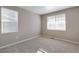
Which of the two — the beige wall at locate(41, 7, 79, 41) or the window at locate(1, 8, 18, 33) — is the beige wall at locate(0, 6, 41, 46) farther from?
the beige wall at locate(41, 7, 79, 41)

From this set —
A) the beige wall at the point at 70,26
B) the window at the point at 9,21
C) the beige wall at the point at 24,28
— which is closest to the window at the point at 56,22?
the beige wall at the point at 70,26

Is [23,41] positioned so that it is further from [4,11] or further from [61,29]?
[61,29]

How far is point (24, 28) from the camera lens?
10.5 ft

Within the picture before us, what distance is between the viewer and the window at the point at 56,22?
379cm

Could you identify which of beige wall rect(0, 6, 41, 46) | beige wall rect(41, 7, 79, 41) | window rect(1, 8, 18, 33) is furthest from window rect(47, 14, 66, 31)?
window rect(1, 8, 18, 33)

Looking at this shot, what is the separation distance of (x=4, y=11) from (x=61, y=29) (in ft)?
10.7

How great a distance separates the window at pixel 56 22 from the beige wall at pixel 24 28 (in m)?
0.83

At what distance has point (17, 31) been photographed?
2887mm

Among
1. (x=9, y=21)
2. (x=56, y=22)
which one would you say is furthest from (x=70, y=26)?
(x=9, y=21)

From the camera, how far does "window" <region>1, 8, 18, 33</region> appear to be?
2.40 meters

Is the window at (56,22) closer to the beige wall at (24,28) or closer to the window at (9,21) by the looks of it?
the beige wall at (24,28)

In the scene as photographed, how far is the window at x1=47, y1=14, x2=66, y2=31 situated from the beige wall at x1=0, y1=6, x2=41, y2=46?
0.83 metres

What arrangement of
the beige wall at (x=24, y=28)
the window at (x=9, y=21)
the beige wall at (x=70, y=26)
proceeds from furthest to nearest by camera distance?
the beige wall at (x=70, y=26) < the beige wall at (x=24, y=28) < the window at (x=9, y=21)

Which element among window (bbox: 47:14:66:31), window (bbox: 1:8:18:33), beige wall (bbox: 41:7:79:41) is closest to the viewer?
window (bbox: 1:8:18:33)
